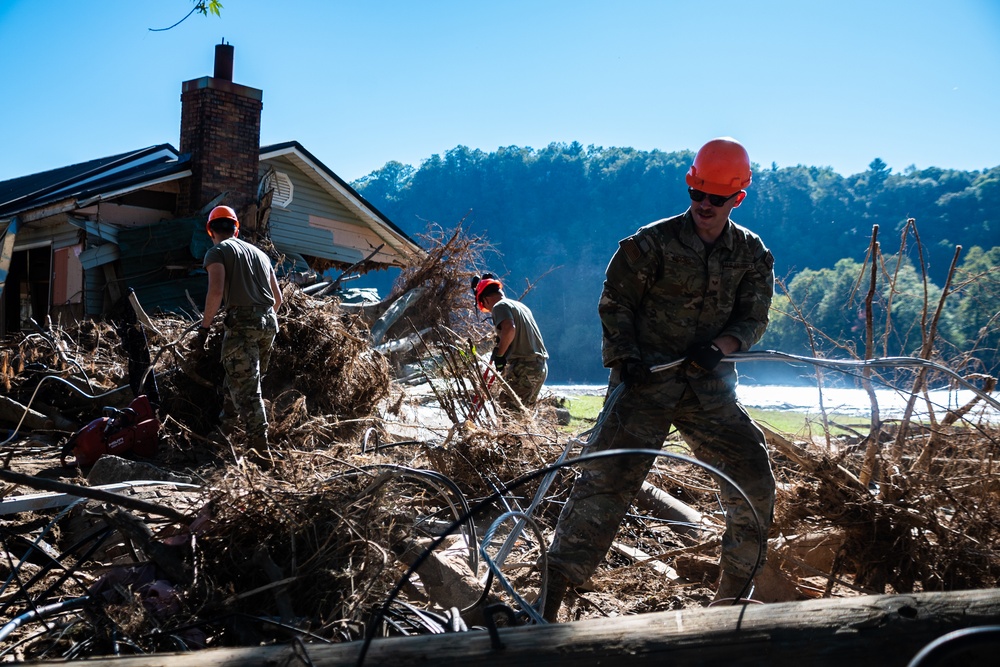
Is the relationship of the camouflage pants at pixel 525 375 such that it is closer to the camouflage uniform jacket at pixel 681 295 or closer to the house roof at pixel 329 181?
the camouflage uniform jacket at pixel 681 295

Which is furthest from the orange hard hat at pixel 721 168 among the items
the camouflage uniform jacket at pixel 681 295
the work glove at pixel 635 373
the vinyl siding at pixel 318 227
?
the vinyl siding at pixel 318 227

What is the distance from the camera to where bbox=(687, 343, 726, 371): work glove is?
3.34m

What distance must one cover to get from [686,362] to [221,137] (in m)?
13.4

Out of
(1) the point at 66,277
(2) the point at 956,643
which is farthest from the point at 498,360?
(1) the point at 66,277

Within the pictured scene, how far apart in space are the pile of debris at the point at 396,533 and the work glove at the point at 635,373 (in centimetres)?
61

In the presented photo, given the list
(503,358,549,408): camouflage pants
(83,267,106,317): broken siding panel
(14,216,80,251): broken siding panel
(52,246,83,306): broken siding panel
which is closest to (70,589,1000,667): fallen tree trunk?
(503,358,549,408): camouflage pants

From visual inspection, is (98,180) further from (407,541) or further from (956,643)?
(956,643)

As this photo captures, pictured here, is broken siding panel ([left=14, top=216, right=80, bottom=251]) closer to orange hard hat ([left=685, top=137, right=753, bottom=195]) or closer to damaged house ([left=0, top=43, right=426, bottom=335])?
damaged house ([left=0, top=43, right=426, bottom=335])

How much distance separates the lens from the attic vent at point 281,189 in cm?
1623

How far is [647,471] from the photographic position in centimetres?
333

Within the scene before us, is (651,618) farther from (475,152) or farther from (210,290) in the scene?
(475,152)

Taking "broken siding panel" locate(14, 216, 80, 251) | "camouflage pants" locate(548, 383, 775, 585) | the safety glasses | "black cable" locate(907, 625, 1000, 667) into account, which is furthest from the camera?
"broken siding panel" locate(14, 216, 80, 251)

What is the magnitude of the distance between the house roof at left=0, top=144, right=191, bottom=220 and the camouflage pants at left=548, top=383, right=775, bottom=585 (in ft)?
42.7

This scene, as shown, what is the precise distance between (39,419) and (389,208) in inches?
2563
